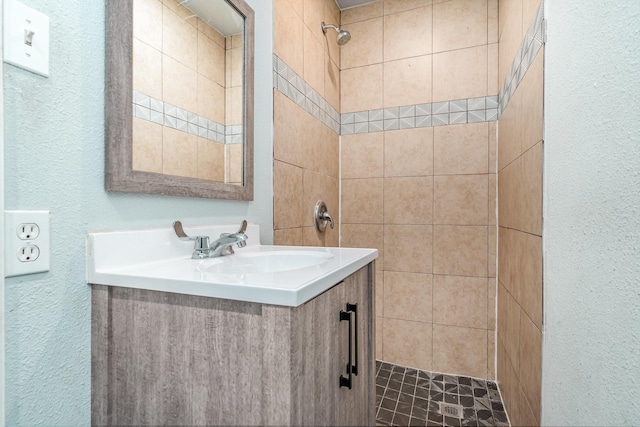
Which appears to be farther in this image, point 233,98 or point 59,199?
point 233,98

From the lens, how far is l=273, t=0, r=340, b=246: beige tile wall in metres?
1.46

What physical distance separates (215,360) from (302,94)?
1457 millimetres

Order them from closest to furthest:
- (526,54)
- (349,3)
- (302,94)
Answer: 1. (526,54)
2. (302,94)
3. (349,3)

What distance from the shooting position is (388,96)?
7.04 ft

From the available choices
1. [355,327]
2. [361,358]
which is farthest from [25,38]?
[361,358]

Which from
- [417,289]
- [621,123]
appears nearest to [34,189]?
[621,123]

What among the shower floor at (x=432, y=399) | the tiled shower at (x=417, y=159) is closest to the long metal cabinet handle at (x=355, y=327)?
the tiled shower at (x=417, y=159)

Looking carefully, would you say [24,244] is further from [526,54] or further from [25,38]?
[526,54]

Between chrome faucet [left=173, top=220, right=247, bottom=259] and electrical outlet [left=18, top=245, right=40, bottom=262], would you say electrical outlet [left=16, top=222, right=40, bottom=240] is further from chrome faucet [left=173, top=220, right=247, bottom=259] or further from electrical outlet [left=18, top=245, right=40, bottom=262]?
chrome faucet [left=173, top=220, right=247, bottom=259]

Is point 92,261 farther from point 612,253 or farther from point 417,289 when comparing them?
point 417,289

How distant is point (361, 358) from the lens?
0.89 meters

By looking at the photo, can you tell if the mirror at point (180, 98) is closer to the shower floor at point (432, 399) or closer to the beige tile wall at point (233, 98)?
the beige tile wall at point (233, 98)

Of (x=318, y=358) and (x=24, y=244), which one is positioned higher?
(x=24, y=244)

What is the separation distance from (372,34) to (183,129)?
5.76ft
